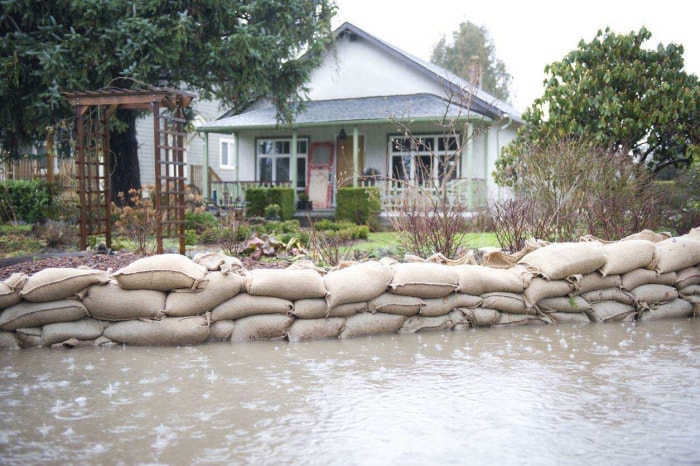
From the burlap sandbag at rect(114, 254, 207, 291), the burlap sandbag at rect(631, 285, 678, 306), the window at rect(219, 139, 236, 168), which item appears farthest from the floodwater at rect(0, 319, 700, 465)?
the window at rect(219, 139, 236, 168)

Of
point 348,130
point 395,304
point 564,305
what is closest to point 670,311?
point 564,305

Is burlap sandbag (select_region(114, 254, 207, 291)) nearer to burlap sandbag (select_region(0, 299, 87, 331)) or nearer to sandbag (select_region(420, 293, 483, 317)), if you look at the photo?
burlap sandbag (select_region(0, 299, 87, 331))

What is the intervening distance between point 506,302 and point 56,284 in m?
3.65

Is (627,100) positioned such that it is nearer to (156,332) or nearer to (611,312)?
(611,312)

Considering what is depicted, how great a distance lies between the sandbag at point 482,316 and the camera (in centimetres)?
564

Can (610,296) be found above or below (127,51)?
below

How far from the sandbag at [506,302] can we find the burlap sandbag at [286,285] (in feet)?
4.90

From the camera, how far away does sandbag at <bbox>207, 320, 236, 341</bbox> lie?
507 centimetres

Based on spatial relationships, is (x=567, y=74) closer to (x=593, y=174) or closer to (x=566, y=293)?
(x=593, y=174)

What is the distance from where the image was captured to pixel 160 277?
4941mm

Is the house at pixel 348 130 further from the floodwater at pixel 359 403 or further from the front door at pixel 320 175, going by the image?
the floodwater at pixel 359 403

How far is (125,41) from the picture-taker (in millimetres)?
12844

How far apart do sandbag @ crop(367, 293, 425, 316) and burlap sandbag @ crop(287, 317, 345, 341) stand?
1.01 ft

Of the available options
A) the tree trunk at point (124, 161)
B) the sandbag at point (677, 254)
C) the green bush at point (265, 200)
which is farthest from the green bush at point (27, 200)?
the sandbag at point (677, 254)
